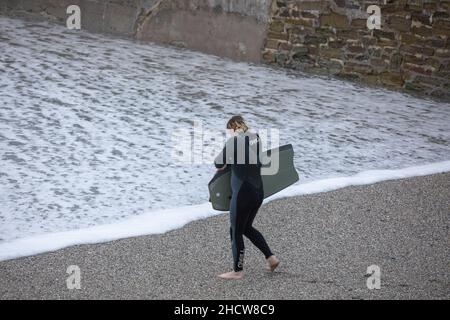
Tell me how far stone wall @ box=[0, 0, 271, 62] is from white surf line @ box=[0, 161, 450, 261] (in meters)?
5.50

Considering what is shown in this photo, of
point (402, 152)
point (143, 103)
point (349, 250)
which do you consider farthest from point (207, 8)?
point (349, 250)

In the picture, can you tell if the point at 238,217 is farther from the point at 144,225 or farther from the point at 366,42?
the point at 366,42

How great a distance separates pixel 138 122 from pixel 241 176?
14.9ft

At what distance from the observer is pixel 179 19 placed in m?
13.2

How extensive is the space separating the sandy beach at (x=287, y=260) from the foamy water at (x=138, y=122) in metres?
0.70

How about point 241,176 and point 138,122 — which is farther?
point 138,122

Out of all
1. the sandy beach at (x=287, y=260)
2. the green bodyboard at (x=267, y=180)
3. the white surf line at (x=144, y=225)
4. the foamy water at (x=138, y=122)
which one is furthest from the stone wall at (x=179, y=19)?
the green bodyboard at (x=267, y=180)

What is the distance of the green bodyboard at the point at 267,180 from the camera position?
522 cm

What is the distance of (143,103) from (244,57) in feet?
11.0

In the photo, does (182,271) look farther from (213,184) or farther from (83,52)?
(83,52)

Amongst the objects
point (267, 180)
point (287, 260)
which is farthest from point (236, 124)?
point (287, 260)

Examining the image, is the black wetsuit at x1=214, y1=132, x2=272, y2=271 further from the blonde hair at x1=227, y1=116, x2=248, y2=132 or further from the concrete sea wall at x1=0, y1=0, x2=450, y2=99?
the concrete sea wall at x1=0, y1=0, x2=450, y2=99

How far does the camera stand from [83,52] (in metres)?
12.3

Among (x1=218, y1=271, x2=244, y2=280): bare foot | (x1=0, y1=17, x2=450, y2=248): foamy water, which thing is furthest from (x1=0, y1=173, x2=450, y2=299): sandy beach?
(x1=0, y1=17, x2=450, y2=248): foamy water
